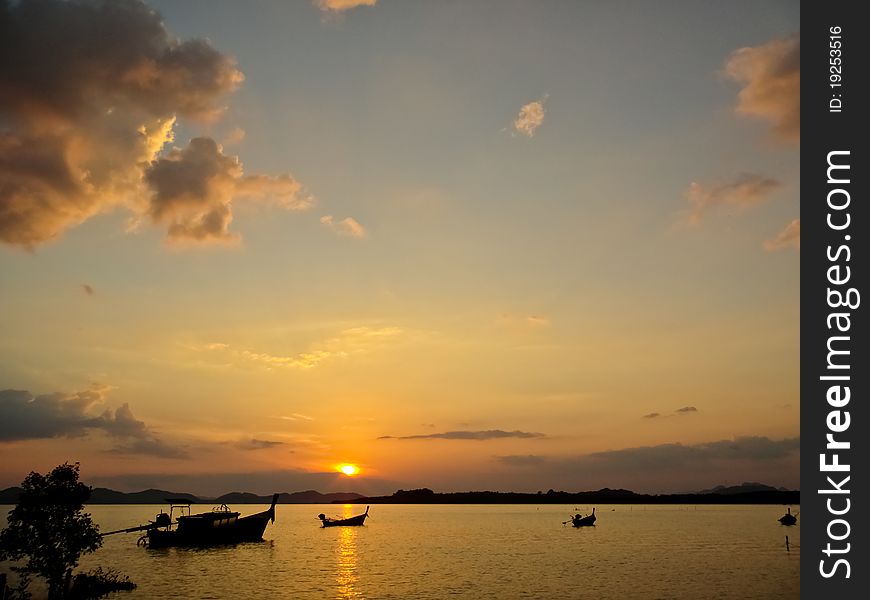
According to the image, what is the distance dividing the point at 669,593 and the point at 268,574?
45.0 metres

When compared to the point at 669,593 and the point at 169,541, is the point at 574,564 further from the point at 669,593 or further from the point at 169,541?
the point at 169,541

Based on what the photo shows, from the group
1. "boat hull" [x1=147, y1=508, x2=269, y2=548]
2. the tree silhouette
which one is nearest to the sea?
"boat hull" [x1=147, y1=508, x2=269, y2=548]

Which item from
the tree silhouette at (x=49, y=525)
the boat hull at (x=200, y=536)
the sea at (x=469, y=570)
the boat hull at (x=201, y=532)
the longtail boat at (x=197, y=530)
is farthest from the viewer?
the boat hull at (x=200, y=536)

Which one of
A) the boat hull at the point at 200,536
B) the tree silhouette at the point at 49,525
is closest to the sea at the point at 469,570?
the boat hull at the point at 200,536

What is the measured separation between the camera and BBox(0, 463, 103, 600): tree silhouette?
Result: 123 ft

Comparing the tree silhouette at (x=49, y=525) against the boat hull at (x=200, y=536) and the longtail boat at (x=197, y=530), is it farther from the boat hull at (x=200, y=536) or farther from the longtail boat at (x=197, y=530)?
the boat hull at (x=200, y=536)

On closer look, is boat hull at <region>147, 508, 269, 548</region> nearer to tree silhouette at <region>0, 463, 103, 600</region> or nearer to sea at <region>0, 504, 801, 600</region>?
sea at <region>0, 504, 801, 600</region>

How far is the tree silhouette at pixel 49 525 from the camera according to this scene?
37500mm

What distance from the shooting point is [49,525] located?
38.0 m

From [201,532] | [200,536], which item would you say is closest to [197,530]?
[201,532]

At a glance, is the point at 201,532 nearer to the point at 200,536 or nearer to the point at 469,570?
the point at 200,536
